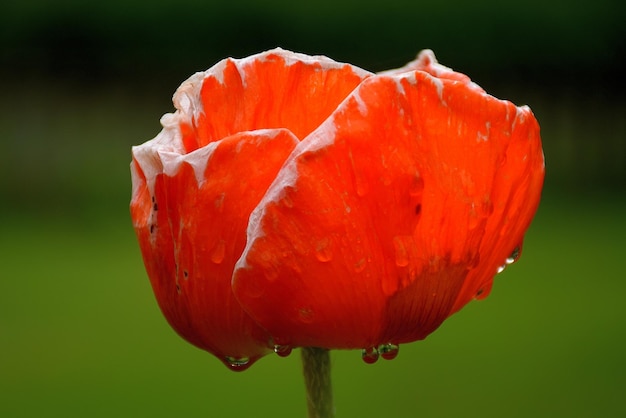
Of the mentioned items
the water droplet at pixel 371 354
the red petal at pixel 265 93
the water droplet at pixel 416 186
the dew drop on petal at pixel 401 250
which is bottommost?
the water droplet at pixel 371 354

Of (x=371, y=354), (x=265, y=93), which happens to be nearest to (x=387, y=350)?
(x=371, y=354)

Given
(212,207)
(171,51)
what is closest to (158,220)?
(212,207)

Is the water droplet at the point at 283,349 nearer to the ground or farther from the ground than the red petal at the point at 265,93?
nearer to the ground

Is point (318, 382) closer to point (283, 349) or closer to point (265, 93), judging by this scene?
point (283, 349)

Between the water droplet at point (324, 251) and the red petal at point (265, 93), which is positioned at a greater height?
the red petal at point (265, 93)

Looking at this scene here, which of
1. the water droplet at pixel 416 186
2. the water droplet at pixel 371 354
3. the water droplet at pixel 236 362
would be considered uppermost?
the water droplet at pixel 416 186
